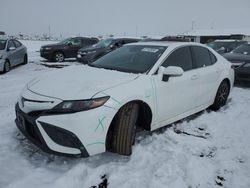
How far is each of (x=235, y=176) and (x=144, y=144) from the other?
1.22m

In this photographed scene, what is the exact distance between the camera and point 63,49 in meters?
14.4

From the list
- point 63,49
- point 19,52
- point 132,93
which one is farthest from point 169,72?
point 63,49

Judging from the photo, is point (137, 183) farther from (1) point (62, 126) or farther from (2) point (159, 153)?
(1) point (62, 126)

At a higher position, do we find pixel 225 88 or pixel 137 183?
pixel 225 88

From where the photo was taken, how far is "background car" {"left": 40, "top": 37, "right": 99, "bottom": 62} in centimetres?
1402

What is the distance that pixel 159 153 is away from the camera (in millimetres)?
3332

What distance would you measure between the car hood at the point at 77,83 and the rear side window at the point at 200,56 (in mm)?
1593

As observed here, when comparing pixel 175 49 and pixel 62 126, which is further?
pixel 175 49

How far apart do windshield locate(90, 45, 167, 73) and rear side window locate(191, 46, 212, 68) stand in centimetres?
77

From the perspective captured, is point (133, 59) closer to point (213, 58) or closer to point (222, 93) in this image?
point (213, 58)

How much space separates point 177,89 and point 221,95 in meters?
1.94

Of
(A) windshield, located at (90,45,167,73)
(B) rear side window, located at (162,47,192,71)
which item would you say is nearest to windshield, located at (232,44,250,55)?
(B) rear side window, located at (162,47,192,71)

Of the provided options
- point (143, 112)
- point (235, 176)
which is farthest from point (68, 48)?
point (235, 176)

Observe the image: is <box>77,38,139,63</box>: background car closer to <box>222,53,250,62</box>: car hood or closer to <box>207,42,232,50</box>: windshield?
<box>207,42,232,50</box>: windshield
